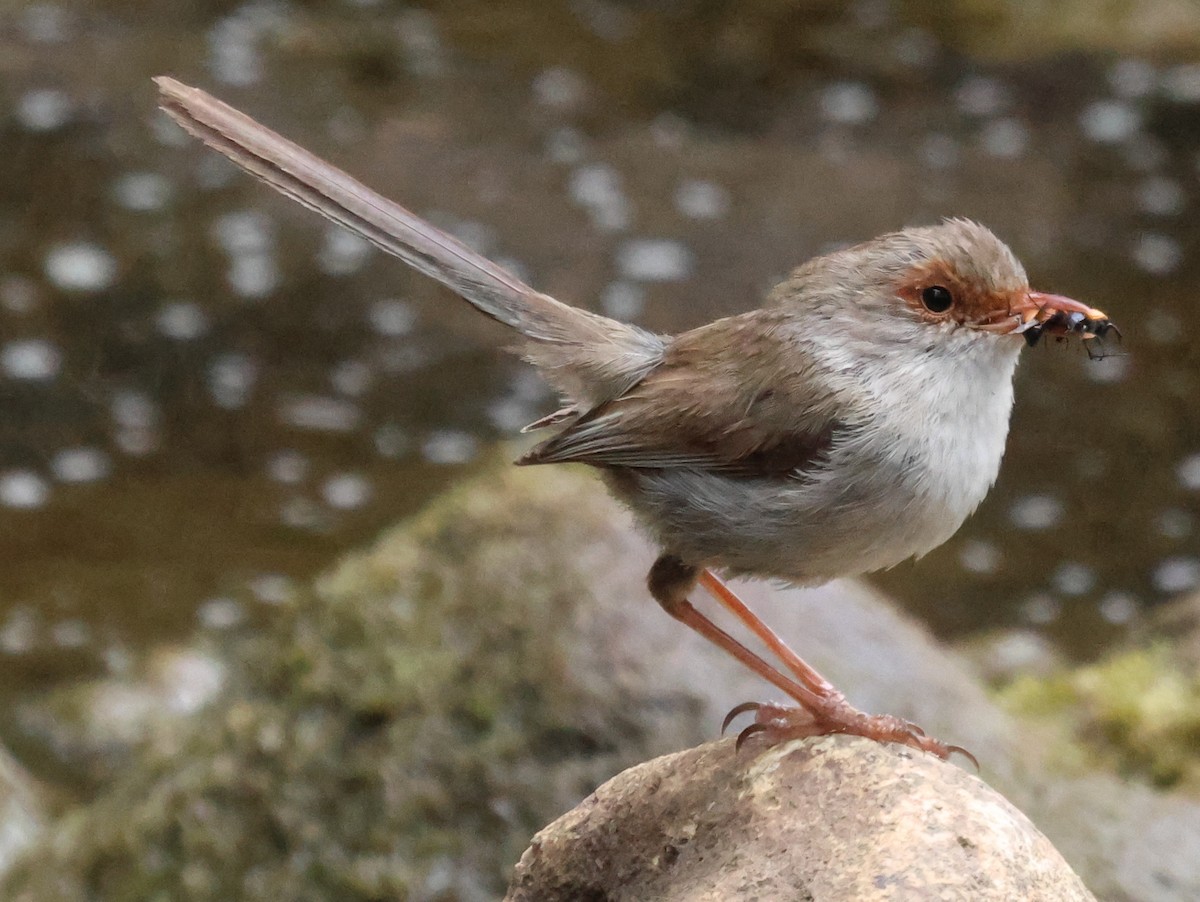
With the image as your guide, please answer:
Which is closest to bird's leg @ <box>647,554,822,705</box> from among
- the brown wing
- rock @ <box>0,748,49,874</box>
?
the brown wing

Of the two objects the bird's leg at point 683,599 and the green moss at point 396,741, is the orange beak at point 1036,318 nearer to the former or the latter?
the bird's leg at point 683,599

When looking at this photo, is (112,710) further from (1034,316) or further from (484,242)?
(1034,316)

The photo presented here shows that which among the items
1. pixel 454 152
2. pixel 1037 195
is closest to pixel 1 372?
pixel 454 152

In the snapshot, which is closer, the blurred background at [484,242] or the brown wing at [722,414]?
the brown wing at [722,414]

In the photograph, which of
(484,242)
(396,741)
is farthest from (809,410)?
(484,242)

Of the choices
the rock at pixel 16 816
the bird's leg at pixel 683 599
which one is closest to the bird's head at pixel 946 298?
the bird's leg at pixel 683 599

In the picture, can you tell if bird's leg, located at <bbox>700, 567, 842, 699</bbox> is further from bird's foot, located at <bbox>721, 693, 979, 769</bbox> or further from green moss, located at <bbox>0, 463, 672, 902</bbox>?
green moss, located at <bbox>0, 463, 672, 902</bbox>
